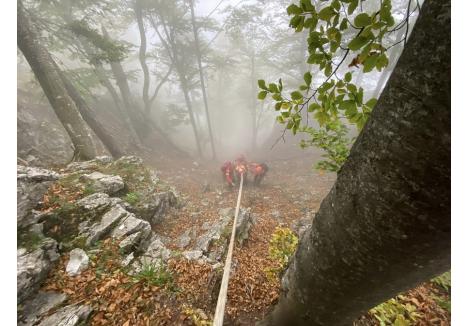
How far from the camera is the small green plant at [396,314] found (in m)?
2.98

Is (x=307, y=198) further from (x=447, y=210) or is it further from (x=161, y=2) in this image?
(x=161, y=2)

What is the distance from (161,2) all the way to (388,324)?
18107 millimetres

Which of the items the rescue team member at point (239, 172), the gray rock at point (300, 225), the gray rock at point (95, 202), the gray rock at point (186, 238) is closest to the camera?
the gray rock at point (95, 202)

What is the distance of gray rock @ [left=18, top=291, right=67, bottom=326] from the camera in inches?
107

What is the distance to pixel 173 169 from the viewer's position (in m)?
14.3

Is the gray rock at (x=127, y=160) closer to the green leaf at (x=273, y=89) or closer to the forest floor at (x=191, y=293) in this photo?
the forest floor at (x=191, y=293)

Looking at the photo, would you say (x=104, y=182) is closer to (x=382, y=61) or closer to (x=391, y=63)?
(x=382, y=61)

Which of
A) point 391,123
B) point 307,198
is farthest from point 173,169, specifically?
point 391,123

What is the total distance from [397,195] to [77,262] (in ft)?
14.4

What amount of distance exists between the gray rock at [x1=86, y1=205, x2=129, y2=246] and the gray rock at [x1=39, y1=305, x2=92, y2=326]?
126 centimetres

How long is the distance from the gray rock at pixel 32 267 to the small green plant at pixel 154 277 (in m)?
1.26

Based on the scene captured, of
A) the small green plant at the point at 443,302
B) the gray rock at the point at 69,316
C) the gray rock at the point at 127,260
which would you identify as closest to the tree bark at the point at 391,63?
the small green plant at the point at 443,302

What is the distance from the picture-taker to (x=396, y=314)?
10.2 feet

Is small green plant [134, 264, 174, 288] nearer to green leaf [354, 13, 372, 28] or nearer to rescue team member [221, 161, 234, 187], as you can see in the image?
green leaf [354, 13, 372, 28]
